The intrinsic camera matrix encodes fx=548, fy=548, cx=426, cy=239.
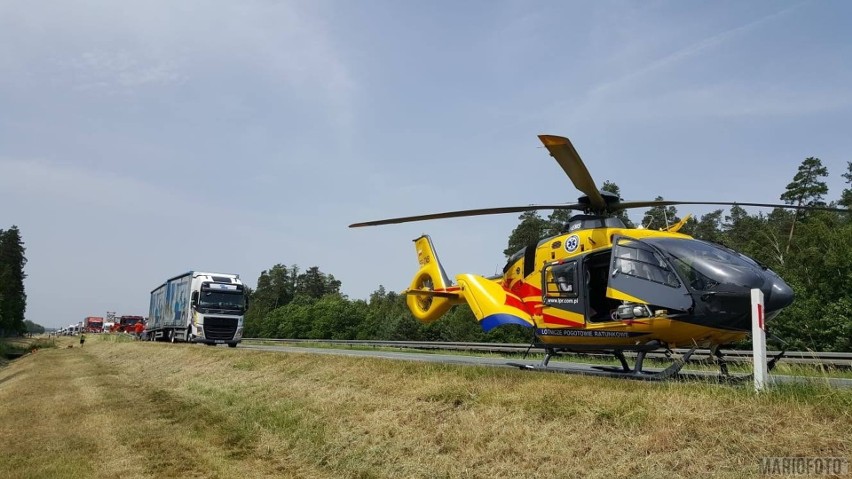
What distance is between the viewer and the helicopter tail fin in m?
16.8

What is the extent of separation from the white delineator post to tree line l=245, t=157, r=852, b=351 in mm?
860

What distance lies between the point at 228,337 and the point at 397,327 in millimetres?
33111

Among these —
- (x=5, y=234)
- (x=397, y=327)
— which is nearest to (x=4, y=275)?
(x=5, y=234)

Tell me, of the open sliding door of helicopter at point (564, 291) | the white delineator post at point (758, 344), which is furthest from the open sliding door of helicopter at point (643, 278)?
the white delineator post at point (758, 344)

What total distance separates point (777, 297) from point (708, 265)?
111 centimetres

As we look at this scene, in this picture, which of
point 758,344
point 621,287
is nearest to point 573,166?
point 621,287

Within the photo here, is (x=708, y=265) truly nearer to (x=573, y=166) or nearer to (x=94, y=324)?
(x=573, y=166)

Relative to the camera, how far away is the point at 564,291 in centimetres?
1138

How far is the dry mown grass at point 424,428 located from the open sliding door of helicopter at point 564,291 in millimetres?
2031

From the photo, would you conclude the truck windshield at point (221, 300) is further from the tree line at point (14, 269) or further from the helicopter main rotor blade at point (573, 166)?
the tree line at point (14, 269)

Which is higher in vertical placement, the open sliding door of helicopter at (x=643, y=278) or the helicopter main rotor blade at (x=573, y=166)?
the helicopter main rotor blade at (x=573, y=166)

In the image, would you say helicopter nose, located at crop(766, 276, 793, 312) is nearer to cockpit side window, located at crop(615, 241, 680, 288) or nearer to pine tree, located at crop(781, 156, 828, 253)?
cockpit side window, located at crop(615, 241, 680, 288)

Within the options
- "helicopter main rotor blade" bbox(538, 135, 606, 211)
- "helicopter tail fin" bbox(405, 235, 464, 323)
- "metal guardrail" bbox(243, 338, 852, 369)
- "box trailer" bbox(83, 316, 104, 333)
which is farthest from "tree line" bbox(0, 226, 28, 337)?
"helicopter main rotor blade" bbox(538, 135, 606, 211)

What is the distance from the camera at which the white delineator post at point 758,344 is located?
262 inches
